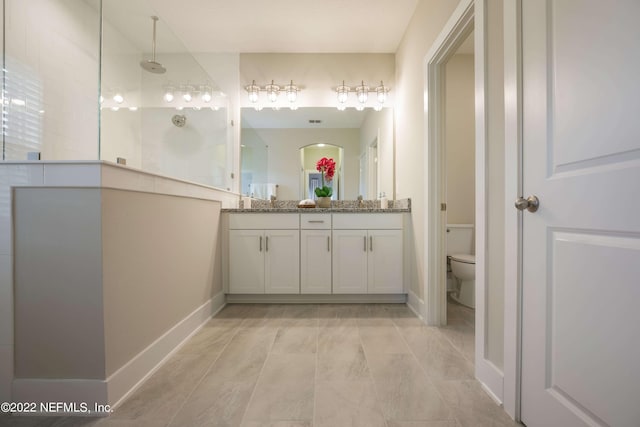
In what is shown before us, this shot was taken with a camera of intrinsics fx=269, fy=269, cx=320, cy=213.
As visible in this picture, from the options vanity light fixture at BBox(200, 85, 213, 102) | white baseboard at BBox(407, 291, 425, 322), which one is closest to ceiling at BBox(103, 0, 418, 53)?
vanity light fixture at BBox(200, 85, 213, 102)

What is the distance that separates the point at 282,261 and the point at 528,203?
1.89m

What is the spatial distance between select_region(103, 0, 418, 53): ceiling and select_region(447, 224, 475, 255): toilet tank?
6.41ft

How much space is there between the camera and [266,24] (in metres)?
2.43

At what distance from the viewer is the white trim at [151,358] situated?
114cm

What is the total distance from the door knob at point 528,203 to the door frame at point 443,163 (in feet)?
0.80

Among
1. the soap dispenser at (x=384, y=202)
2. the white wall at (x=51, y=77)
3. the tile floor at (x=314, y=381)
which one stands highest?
the white wall at (x=51, y=77)

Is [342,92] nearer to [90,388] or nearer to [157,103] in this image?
[157,103]

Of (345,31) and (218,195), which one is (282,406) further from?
(345,31)

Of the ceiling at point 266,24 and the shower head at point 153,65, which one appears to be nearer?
the ceiling at point 266,24

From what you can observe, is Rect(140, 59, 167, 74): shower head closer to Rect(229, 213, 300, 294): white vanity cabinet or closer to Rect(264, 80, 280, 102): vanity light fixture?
Rect(264, 80, 280, 102): vanity light fixture

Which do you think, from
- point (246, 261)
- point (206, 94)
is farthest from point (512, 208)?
point (206, 94)

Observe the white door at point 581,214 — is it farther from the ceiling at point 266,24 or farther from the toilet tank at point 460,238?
the toilet tank at point 460,238

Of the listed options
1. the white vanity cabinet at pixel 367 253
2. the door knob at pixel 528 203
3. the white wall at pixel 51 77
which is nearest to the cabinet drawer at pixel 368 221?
the white vanity cabinet at pixel 367 253

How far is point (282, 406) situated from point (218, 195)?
5.63 feet
